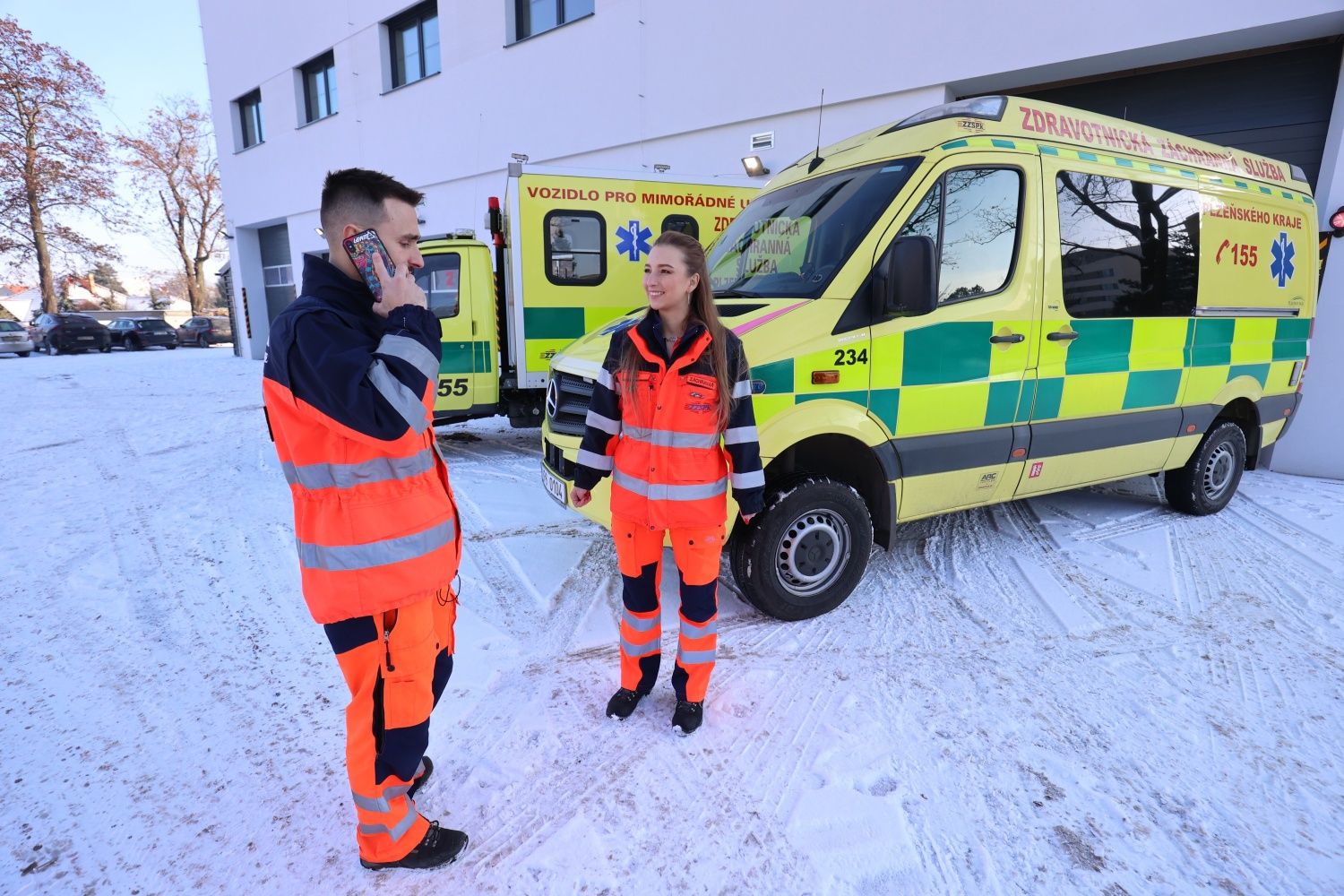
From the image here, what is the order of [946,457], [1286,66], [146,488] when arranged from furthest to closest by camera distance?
[1286,66] → [146,488] → [946,457]

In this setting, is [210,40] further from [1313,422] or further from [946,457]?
[1313,422]

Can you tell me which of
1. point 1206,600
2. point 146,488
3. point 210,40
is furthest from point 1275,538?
point 210,40

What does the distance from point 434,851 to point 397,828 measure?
15 centimetres

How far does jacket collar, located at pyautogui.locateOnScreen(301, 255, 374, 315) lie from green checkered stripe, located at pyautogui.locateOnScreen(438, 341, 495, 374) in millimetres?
5151

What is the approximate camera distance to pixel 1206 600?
138 inches

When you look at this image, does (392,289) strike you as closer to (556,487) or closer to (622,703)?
(622,703)

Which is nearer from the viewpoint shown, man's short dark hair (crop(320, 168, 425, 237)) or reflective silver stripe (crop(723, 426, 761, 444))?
man's short dark hair (crop(320, 168, 425, 237))

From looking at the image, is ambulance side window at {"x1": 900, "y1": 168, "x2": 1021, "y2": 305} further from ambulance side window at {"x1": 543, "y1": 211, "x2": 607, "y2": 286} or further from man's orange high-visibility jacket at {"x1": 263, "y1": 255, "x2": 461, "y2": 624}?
ambulance side window at {"x1": 543, "y1": 211, "x2": 607, "y2": 286}

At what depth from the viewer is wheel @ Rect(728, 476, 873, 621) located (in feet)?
9.99

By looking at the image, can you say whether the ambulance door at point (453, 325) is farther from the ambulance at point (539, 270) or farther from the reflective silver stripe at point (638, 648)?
the reflective silver stripe at point (638, 648)

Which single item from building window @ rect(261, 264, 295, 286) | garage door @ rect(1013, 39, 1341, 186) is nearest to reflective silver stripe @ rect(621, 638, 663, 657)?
garage door @ rect(1013, 39, 1341, 186)

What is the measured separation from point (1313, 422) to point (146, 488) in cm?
1022

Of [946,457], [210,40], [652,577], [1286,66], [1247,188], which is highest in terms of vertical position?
[210,40]

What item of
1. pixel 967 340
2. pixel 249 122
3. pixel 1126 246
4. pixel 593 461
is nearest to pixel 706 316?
pixel 593 461
